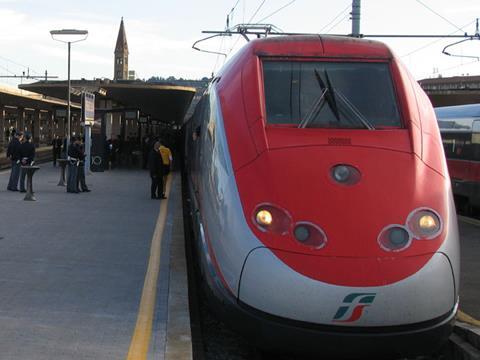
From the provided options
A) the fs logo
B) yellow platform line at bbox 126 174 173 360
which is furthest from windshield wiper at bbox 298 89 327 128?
yellow platform line at bbox 126 174 173 360

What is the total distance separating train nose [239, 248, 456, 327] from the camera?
3.94 metres

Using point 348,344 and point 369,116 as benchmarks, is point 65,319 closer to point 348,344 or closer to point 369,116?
point 348,344

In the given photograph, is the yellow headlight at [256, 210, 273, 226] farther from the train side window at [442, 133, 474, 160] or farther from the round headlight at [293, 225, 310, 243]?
the train side window at [442, 133, 474, 160]

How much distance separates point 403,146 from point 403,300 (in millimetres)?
1419

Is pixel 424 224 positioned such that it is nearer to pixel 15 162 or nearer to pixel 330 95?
pixel 330 95

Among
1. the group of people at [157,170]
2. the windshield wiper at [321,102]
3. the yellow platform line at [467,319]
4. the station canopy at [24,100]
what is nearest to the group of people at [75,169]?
the group of people at [157,170]

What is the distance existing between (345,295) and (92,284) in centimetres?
344

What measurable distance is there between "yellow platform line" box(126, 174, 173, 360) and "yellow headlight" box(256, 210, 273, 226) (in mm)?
1334

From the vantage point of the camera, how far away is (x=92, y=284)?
6.46 metres

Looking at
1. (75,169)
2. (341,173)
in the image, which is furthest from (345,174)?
(75,169)

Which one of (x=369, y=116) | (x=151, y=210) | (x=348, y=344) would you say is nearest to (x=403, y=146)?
Answer: (x=369, y=116)

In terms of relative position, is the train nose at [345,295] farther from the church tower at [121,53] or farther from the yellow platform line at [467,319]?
the church tower at [121,53]

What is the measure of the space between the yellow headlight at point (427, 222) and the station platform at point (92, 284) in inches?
79.3

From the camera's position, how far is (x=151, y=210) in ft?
42.3
